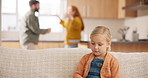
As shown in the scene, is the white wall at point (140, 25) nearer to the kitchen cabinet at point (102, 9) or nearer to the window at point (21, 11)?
the kitchen cabinet at point (102, 9)

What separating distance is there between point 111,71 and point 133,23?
394 centimetres

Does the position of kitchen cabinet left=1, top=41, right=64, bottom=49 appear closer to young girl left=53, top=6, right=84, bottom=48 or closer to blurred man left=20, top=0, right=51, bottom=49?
young girl left=53, top=6, right=84, bottom=48

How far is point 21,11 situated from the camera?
18.6 feet

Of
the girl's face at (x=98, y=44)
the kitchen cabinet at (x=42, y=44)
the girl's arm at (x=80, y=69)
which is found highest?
the girl's face at (x=98, y=44)

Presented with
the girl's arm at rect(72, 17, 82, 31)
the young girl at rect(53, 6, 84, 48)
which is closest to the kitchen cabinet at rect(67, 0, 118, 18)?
the young girl at rect(53, 6, 84, 48)

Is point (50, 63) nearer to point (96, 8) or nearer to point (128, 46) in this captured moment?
point (128, 46)

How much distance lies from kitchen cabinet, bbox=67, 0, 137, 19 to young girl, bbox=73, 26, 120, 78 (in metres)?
3.65

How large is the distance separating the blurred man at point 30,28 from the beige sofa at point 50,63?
5.90 feet

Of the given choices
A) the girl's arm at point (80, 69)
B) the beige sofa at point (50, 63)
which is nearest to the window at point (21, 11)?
the beige sofa at point (50, 63)

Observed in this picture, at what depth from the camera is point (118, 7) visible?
561cm

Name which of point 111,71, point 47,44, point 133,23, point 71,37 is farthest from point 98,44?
point 133,23

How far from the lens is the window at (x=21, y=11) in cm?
564

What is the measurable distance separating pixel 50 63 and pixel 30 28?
74.8 inches

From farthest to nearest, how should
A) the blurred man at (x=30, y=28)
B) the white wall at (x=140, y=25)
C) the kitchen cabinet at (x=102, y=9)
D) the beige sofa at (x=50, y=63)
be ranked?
the kitchen cabinet at (x=102, y=9) → the white wall at (x=140, y=25) → the blurred man at (x=30, y=28) → the beige sofa at (x=50, y=63)
